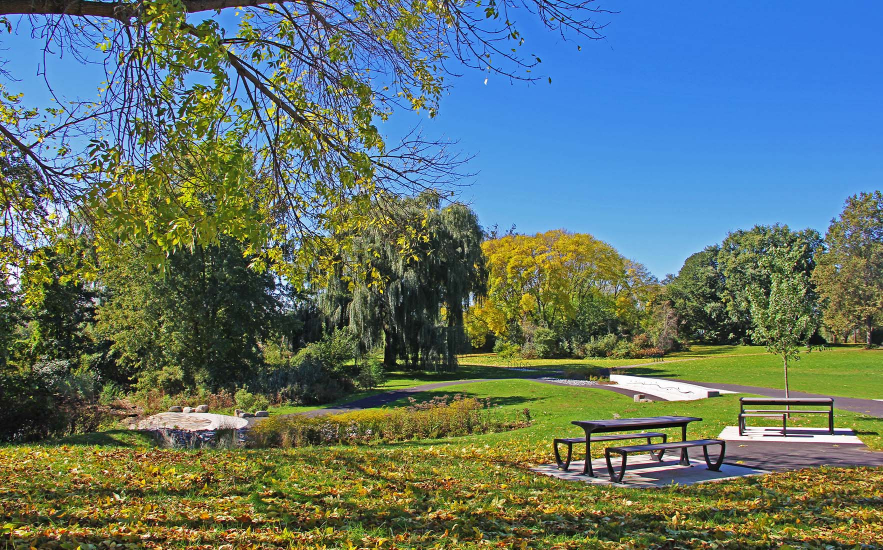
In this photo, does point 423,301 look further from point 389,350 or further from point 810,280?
point 810,280

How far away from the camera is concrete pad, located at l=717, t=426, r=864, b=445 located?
34.7 feet

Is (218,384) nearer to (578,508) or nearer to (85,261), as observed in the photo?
(85,261)

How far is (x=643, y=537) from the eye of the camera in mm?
4348

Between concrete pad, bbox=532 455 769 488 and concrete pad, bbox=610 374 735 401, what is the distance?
12.7m

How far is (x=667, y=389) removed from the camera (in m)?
22.8

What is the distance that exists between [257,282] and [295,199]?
610 inches

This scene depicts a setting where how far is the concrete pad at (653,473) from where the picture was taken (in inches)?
273

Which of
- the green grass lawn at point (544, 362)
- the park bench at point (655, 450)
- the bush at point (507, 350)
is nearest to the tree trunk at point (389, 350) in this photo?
the green grass lawn at point (544, 362)

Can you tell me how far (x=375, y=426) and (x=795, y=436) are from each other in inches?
347

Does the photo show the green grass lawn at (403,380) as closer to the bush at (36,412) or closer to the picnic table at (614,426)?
the bush at (36,412)

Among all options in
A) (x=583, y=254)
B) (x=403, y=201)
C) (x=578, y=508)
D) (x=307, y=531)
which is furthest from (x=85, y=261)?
(x=583, y=254)

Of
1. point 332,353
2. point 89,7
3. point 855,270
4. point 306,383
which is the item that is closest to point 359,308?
point 332,353

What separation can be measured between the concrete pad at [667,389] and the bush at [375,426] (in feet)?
30.5

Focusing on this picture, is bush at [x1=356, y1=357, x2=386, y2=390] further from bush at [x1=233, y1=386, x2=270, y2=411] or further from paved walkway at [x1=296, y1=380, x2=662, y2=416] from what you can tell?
bush at [x1=233, y1=386, x2=270, y2=411]
